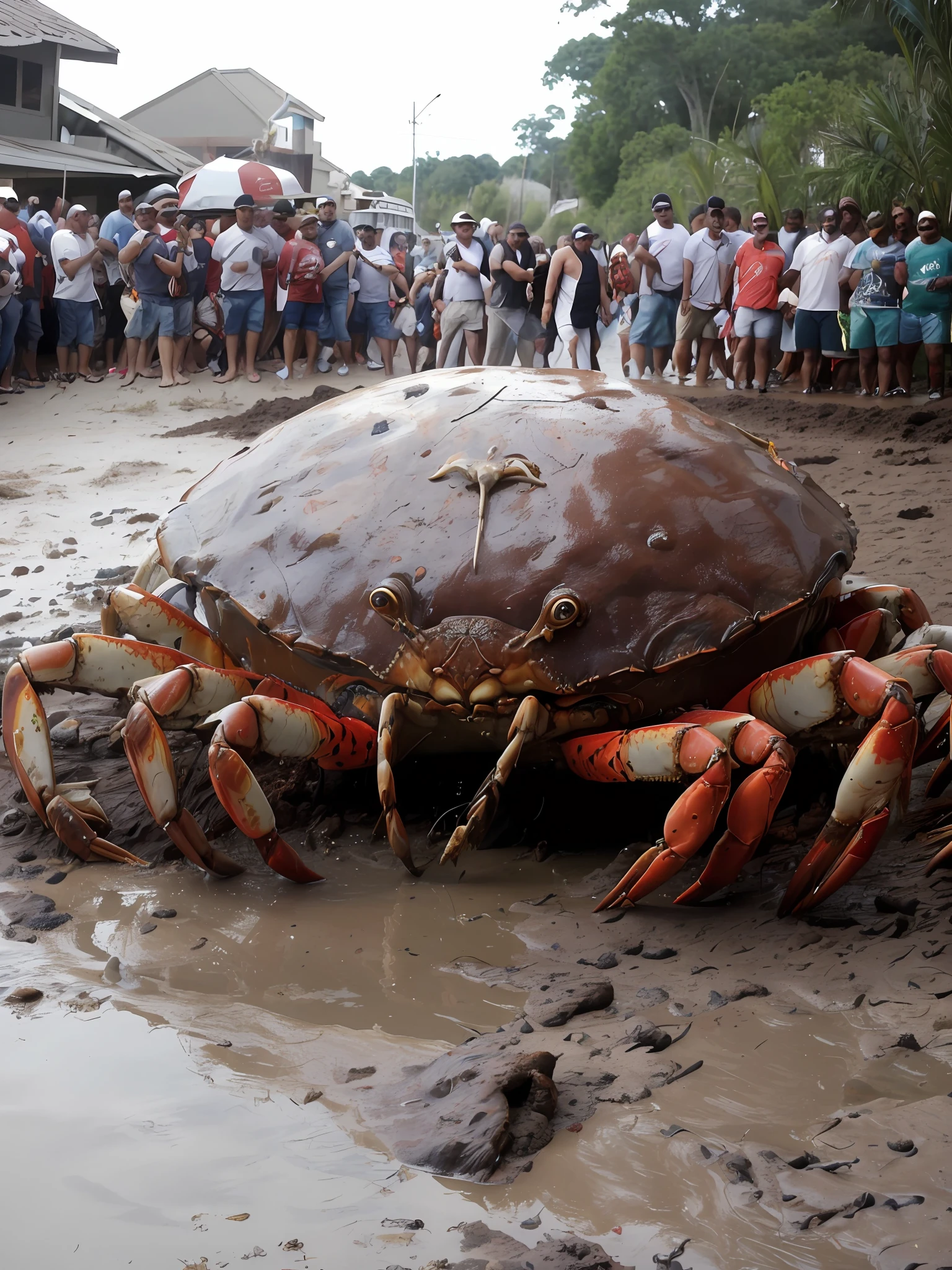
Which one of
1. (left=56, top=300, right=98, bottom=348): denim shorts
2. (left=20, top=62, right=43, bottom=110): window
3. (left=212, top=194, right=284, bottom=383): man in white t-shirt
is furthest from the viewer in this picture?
(left=20, top=62, right=43, bottom=110): window

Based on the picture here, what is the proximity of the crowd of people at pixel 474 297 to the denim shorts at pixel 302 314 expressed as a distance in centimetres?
2

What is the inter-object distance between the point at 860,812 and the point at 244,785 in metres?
1.65

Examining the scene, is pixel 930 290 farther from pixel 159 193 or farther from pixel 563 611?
pixel 159 193

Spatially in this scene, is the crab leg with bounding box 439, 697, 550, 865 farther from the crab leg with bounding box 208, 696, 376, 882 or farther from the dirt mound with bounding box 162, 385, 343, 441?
the dirt mound with bounding box 162, 385, 343, 441

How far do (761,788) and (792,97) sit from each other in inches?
1086

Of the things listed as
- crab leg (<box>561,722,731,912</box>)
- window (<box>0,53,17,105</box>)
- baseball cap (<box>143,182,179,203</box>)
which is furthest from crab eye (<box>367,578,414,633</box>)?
window (<box>0,53,17,105</box>)

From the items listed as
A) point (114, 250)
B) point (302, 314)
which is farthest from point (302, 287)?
point (114, 250)

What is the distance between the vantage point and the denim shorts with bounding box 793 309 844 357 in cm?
1106

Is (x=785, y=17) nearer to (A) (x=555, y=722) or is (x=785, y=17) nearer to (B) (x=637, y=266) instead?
(B) (x=637, y=266)

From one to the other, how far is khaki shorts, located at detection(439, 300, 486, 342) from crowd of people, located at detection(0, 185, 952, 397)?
0.7 inches

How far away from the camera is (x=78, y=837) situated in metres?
3.57

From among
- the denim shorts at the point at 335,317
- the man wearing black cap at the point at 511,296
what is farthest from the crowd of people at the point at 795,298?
the denim shorts at the point at 335,317

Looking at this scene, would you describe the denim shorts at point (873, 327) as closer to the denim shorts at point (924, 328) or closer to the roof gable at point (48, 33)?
the denim shorts at point (924, 328)

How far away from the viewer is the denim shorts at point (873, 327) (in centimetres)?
1037
